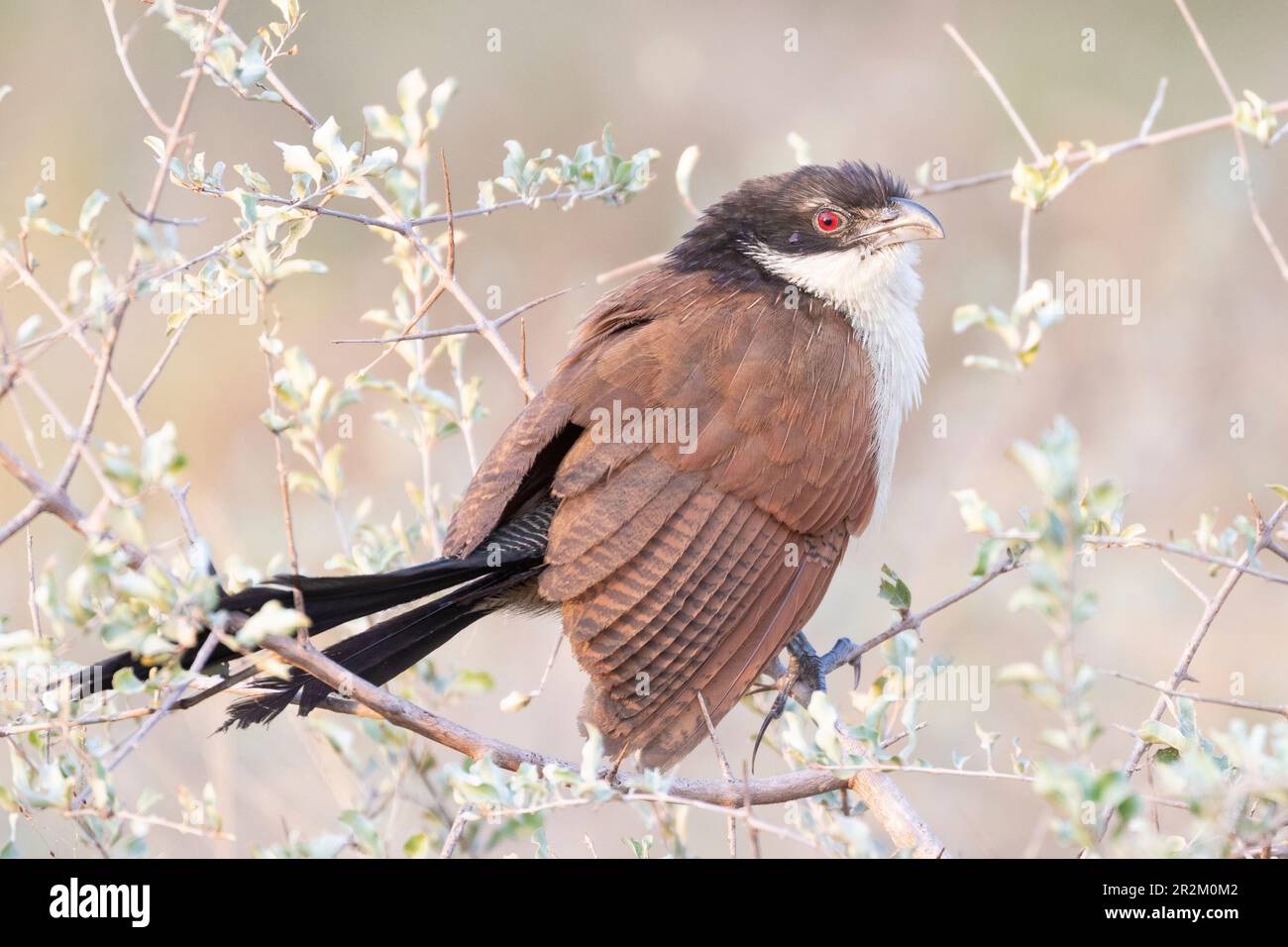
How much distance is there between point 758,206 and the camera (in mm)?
3314

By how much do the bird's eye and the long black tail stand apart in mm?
1127

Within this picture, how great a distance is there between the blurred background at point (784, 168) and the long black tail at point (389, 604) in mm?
2364

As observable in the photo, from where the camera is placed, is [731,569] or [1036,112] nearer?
[731,569]

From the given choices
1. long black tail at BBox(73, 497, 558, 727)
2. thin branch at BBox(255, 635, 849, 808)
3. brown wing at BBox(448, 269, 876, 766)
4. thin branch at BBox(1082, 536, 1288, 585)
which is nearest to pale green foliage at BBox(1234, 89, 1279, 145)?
thin branch at BBox(1082, 536, 1288, 585)

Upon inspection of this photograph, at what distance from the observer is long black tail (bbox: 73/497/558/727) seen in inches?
71.5

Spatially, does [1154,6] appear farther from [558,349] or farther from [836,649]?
[836,649]

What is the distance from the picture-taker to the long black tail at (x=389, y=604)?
1.82 m

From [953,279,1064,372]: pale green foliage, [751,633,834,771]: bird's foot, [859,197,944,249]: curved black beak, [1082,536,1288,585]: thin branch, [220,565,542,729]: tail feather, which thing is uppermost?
[859,197,944,249]: curved black beak

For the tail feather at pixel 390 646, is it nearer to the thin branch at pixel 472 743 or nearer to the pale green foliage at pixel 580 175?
the thin branch at pixel 472 743

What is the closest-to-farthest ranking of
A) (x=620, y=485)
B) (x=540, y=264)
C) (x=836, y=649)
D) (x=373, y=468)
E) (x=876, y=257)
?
(x=620, y=485) < (x=836, y=649) < (x=876, y=257) < (x=373, y=468) < (x=540, y=264)

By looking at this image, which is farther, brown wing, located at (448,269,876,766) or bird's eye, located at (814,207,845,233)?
bird's eye, located at (814,207,845,233)

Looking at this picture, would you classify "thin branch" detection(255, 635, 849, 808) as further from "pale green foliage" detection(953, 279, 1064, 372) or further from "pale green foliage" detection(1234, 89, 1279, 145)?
"pale green foliage" detection(1234, 89, 1279, 145)
